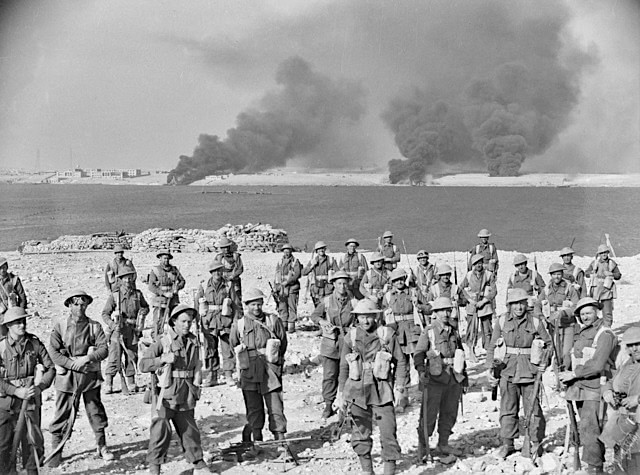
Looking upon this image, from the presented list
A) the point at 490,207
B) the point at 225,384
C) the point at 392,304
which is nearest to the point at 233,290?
the point at 225,384

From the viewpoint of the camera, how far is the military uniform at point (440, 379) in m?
7.17

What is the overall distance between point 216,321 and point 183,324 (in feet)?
13.1

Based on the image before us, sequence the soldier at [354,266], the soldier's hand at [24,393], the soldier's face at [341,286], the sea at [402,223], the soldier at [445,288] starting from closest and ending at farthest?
the soldier's hand at [24,393] < the soldier's face at [341,286] < the soldier at [445,288] < the soldier at [354,266] < the sea at [402,223]

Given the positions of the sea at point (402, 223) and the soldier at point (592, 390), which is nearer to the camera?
the soldier at point (592, 390)

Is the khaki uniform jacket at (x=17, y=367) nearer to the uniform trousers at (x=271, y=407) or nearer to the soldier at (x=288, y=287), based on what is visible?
the uniform trousers at (x=271, y=407)

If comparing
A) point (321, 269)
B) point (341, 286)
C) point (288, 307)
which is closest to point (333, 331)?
point (341, 286)

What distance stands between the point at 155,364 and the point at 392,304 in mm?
4252

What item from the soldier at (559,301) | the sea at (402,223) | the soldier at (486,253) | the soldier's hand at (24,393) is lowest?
the soldier's hand at (24,393)

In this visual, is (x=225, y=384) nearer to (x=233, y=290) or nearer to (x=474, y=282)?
(x=233, y=290)

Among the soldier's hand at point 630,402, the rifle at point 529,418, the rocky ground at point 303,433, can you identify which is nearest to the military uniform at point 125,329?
the rocky ground at point 303,433

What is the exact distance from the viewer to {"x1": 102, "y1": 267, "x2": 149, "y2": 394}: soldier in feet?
32.6

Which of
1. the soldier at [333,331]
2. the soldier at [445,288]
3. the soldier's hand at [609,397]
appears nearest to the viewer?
the soldier's hand at [609,397]

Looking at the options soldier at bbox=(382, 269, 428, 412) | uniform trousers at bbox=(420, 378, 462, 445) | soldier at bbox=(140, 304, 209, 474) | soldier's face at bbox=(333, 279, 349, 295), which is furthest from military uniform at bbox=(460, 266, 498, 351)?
soldier at bbox=(140, 304, 209, 474)

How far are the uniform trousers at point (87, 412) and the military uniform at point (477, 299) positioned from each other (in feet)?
22.1
